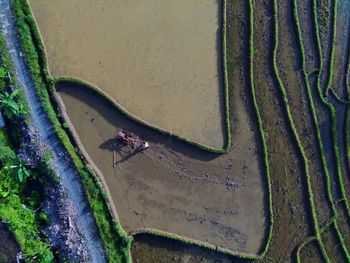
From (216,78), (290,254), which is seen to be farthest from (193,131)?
(290,254)

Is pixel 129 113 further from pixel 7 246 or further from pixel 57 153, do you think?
→ pixel 7 246

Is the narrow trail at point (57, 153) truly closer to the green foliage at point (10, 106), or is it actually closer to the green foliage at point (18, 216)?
the green foliage at point (10, 106)

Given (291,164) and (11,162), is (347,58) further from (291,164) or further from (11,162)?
(11,162)

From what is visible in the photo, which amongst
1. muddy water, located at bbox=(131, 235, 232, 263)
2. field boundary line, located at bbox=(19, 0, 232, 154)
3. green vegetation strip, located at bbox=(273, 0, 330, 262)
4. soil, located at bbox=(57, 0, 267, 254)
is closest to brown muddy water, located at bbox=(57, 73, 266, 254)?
soil, located at bbox=(57, 0, 267, 254)

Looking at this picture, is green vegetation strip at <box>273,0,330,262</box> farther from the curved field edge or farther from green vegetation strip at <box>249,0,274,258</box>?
the curved field edge

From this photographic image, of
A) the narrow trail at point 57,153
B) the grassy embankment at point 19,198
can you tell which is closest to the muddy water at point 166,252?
the narrow trail at point 57,153

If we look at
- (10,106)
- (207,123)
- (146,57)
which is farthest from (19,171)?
(207,123)
